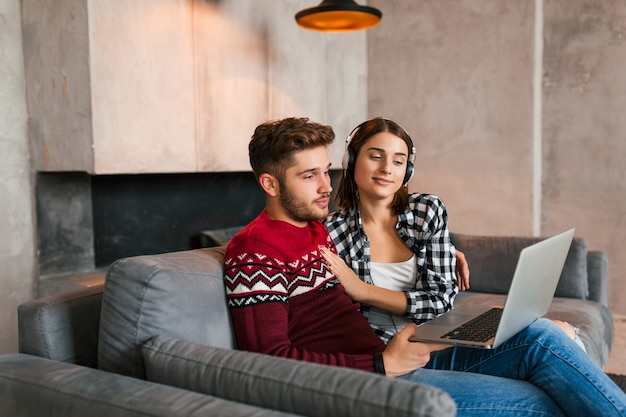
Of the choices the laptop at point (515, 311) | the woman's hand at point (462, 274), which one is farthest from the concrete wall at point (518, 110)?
the laptop at point (515, 311)

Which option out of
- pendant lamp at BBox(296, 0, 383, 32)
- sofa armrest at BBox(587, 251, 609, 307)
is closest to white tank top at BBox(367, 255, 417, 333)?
pendant lamp at BBox(296, 0, 383, 32)

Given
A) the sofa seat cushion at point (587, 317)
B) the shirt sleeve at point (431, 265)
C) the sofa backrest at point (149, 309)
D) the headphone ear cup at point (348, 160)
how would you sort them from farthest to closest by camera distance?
the sofa seat cushion at point (587, 317)
the headphone ear cup at point (348, 160)
the shirt sleeve at point (431, 265)
the sofa backrest at point (149, 309)

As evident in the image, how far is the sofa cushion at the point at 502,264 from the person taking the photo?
2.99 metres

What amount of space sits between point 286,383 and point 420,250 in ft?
3.05

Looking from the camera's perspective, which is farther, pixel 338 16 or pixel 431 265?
pixel 338 16

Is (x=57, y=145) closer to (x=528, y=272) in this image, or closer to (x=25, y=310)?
(x=25, y=310)

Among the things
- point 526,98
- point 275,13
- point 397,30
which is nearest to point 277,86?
point 275,13

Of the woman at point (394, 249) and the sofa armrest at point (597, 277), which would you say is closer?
the woman at point (394, 249)

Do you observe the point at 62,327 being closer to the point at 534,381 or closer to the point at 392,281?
the point at 392,281

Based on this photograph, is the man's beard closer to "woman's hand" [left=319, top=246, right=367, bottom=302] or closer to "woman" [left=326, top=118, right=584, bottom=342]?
"woman's hand" [left=319, top=246, right=367, bottom=302]

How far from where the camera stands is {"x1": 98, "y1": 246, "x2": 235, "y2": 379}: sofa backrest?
52.3 inches

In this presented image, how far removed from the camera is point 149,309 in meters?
1.33

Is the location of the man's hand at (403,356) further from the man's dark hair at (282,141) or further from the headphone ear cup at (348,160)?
the headphone ear cup at (348,160)

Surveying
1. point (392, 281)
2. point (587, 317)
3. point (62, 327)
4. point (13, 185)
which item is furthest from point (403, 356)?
point (13, 185)
